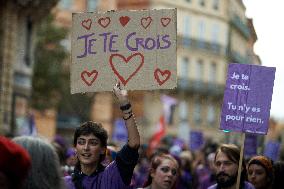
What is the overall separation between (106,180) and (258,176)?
2.26 m

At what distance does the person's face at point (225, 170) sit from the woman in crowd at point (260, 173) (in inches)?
17.9

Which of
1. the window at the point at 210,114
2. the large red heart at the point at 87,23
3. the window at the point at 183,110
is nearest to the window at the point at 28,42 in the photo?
the large red heart at the point at 87,23

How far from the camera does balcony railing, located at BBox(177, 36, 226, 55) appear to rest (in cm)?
6920

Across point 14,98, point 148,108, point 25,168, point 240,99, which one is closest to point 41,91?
point 14,98

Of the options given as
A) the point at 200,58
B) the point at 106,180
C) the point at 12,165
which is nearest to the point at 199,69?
the point at 200,58

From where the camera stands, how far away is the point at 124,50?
627cm

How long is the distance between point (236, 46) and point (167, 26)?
72492mm

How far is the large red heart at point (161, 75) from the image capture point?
6.18 m

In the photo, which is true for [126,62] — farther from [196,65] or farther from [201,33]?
[201,33]

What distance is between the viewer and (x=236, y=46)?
7825 centimetres

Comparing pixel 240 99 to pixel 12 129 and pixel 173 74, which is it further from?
pixel 12 129

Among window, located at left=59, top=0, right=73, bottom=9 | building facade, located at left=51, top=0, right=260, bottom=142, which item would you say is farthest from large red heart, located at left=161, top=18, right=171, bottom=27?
building facade, located at left=51, top=0, right=260, bottom=142

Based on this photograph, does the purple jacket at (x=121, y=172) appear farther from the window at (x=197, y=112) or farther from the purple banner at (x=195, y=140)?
the window at (x=197, y=112)

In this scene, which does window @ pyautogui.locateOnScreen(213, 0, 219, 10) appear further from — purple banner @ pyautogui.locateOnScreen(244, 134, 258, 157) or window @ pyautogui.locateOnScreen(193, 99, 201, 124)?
purple banner @ pyautogui.locateOnScreen(244, 134, 258, 157)
